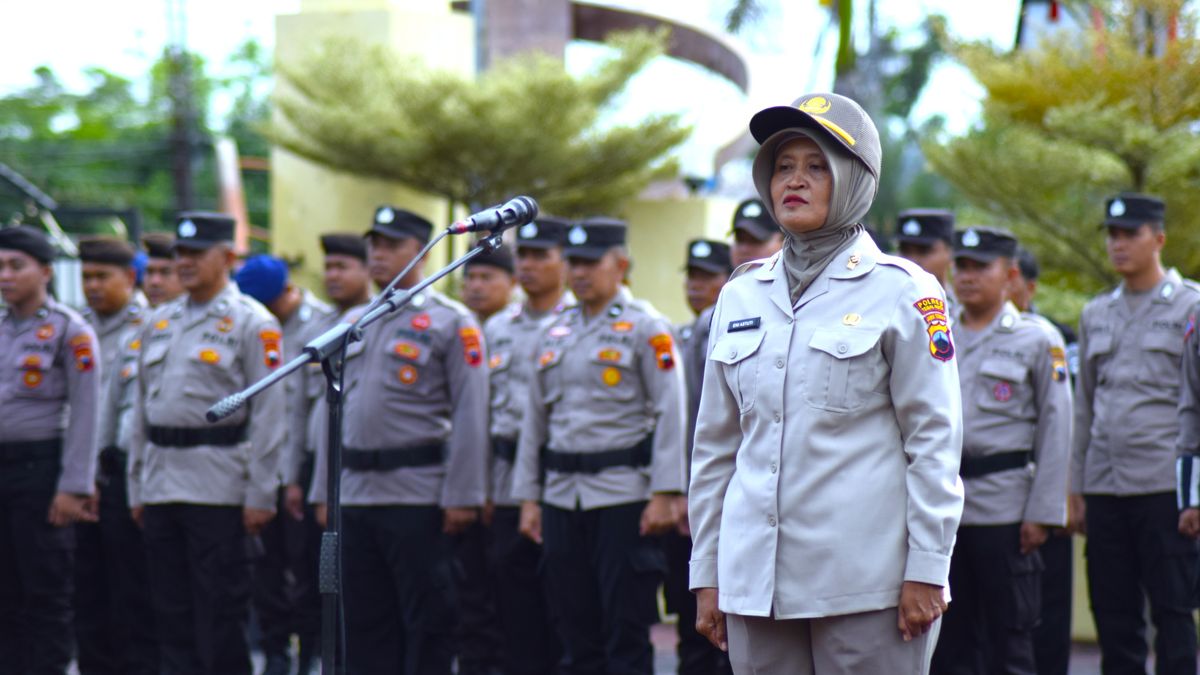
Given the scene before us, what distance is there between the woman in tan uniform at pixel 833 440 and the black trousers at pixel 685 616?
10.3ft

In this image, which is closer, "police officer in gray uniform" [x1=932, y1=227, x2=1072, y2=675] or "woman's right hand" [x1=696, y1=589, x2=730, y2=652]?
"woman's right hand" [x1=696, y1=589, x2=730, y2=652]

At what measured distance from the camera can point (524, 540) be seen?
7.13m

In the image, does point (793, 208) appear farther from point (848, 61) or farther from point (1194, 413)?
point (848, 61)

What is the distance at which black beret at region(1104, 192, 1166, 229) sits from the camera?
6.40m

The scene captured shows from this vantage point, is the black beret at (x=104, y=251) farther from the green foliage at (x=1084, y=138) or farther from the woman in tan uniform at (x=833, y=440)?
the green foliage at (x=1084, y=138)

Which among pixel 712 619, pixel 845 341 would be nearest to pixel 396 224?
pixel 712 619

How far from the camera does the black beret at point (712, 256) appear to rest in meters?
7.39

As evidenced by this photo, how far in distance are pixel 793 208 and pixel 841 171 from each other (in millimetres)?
151

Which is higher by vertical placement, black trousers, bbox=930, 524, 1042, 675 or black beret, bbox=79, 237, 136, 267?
black beret, bbox=79, 237, 136, 267

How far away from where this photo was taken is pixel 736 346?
12.2 ft

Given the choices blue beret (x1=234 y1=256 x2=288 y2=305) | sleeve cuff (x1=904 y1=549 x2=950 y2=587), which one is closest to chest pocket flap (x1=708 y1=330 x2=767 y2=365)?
sleeve cuff (x1=904 y1=549 x2=950 y2=587)

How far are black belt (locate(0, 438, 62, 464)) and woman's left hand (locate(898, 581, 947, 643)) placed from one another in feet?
17.2

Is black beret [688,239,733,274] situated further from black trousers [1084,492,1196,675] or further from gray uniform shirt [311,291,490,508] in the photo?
black trousers [1084,492,1196,675]

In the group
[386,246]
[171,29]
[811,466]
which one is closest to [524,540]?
[386,246]
